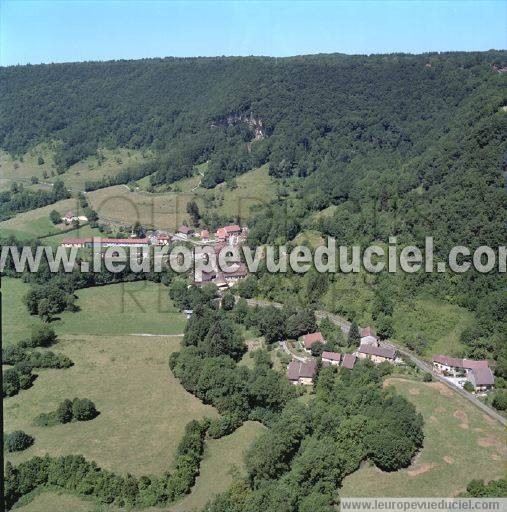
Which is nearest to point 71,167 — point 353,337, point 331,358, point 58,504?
point 353,337

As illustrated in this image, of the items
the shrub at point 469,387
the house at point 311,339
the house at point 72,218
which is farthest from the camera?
the house at point 72,218

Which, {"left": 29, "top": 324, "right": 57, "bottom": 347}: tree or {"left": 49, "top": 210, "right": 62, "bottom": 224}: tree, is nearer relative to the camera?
{"left": 29, "top": 324, "right": 57, "bottom": 347}: tree

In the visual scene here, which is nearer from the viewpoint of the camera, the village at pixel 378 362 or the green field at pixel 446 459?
the green field at pixel 446 459

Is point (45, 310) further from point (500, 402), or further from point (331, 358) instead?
point (500, 402)

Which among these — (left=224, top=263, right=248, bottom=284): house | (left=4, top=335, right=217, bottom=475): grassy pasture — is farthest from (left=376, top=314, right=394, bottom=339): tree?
(left=224, top=263, right=248, bottom=284): house

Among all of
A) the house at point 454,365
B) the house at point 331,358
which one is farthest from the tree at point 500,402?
the house at point 331,358

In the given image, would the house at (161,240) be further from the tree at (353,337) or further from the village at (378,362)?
the tree at (353,337)

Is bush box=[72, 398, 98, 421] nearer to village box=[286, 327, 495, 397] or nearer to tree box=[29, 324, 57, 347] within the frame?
tree box=[29, 324, 57, 347]
